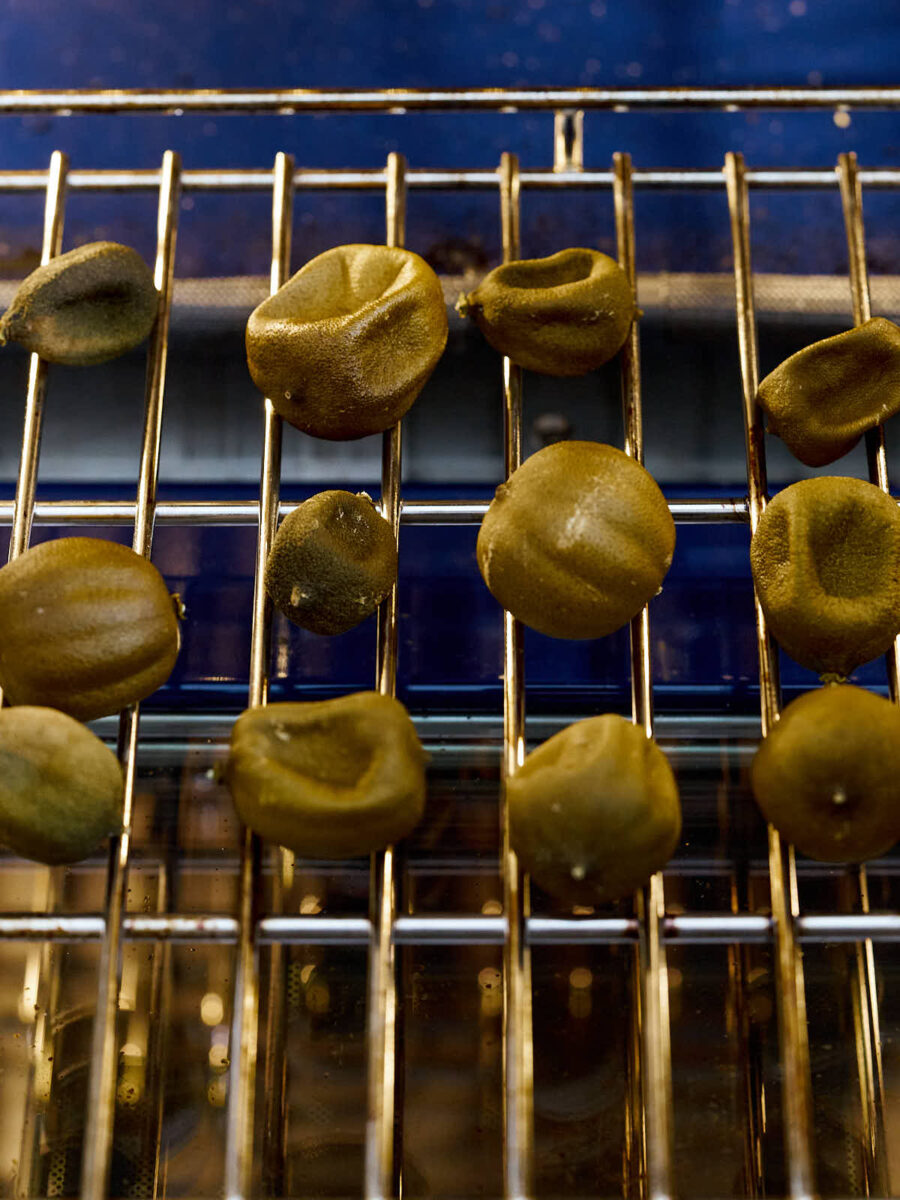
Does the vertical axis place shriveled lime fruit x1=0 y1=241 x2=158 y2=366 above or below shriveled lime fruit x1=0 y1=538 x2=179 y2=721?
above

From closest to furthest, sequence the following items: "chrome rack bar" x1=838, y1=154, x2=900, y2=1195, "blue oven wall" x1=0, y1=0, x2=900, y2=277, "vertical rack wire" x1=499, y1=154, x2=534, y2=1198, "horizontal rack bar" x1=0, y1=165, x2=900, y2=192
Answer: "vertical rack wire" x1=499, y1=154, x2=534, y2=1198 < "chrome rack bar" x1=838, y1=154, x2=900, y2=1195 < "horizontal rack bar" x1=0, y1=165, x2=900, y2=192 < "blue oven wall" x1=0, y1=0, x2=900, y2=277

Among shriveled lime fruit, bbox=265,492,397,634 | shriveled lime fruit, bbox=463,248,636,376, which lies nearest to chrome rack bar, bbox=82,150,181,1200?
shriveled lime fruit, bbox=265,492,397,634

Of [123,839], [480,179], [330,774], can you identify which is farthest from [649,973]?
[480,179]

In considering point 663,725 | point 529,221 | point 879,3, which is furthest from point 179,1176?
point 879,3

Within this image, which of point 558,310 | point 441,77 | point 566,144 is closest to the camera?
point 558,310

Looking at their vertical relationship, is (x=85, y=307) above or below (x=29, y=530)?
above

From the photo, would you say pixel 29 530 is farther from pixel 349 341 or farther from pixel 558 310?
pixel 558 310

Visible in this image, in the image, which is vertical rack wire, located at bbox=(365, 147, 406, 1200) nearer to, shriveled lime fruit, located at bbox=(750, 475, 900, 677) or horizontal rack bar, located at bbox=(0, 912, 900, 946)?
horizontal rack bar, located at bbox=(0, 912, 900, 946)
